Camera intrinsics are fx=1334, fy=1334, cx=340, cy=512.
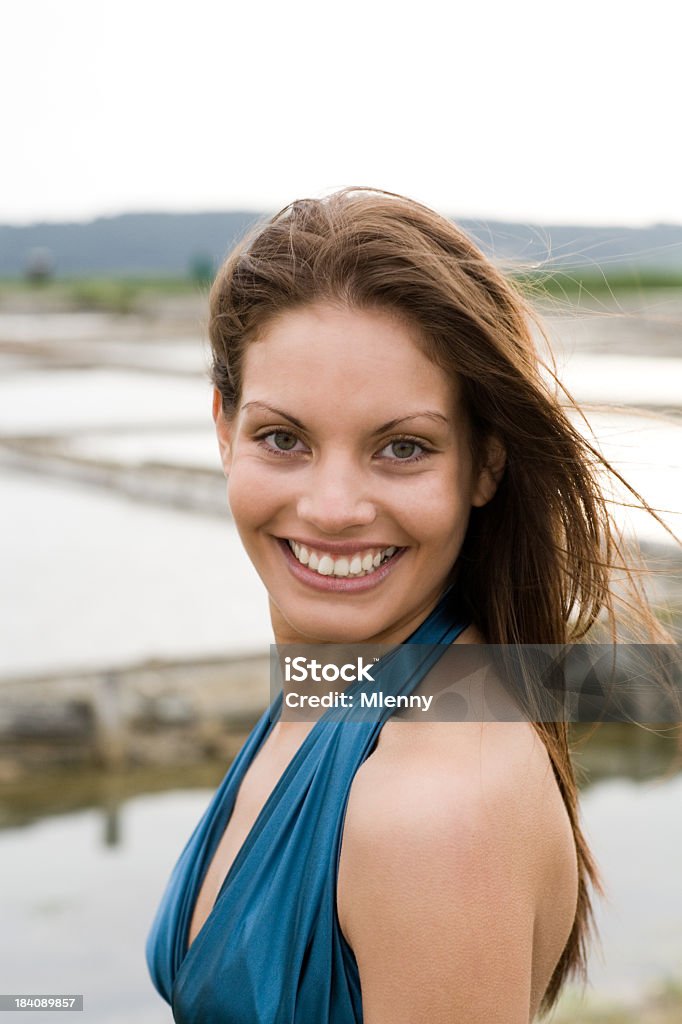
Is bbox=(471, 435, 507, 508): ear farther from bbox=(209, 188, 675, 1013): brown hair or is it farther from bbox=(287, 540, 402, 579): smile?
bbox=(287, 540, 402, 579): smile

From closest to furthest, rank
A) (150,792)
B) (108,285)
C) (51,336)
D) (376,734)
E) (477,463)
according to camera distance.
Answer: (376,734), (477,463), (150,792), (51,336), (108,285)

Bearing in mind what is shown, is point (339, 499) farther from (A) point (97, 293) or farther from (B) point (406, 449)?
(A) point (97, 293)

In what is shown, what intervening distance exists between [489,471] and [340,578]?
0.66 ft

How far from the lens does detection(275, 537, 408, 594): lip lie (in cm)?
136

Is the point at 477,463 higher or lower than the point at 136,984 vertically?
higher

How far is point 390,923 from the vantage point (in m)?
1.14

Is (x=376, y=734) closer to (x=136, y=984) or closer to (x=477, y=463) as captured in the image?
(x=477, y=463)

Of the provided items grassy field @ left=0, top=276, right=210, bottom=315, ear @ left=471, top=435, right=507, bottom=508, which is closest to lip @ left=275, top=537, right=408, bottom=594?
ear @ left=471, top=435, right=507, bottom=508

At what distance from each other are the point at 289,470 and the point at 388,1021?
531 mm

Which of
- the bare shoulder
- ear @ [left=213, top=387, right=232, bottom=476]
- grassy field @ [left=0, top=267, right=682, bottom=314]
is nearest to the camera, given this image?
the bare shoulder

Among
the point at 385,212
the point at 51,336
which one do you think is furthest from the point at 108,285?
the point at 385,212

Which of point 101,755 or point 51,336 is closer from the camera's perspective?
point 101,755

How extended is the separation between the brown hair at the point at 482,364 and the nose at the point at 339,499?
0.14m

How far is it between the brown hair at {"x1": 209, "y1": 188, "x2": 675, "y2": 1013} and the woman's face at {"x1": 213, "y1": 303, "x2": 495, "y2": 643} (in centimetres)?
3
